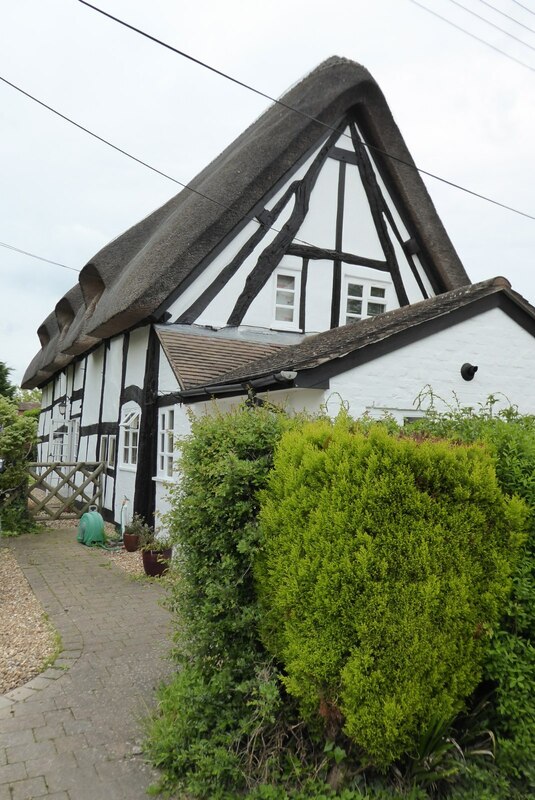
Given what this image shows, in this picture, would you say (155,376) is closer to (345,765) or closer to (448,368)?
(448,368)

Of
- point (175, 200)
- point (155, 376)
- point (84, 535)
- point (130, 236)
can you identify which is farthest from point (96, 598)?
point (175, 200)

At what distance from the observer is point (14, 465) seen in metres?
10.3

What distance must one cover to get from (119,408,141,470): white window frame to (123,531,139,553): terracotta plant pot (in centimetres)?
156

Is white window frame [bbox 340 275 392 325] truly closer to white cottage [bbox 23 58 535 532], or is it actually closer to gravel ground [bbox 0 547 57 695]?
white cottage [bbox 23 58 535 532]

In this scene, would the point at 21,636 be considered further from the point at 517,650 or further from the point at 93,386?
the point at 93,386

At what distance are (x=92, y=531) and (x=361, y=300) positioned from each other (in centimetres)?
687

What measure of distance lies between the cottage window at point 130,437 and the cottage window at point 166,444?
84 centimetres

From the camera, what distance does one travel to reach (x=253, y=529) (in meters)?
3.35

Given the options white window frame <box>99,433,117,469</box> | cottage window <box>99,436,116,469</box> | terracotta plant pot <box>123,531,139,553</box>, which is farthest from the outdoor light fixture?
cottage window <box>99,436,116,469</box>

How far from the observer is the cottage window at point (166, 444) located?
945 centimetres

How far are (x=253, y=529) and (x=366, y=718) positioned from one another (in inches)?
45.3

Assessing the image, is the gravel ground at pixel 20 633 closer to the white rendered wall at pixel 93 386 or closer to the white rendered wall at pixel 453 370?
the white rendered wall at pixel 453 370

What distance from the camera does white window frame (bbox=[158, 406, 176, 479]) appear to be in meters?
9.41

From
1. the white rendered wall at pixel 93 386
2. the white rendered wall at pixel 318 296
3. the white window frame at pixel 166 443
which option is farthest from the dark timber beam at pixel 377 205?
the white rendered wall at pixel 93 386
